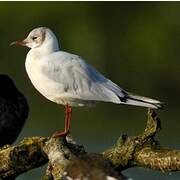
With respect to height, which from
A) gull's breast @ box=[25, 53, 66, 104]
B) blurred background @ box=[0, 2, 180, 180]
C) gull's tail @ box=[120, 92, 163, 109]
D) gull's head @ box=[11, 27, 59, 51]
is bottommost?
blurred background @ box=[0, 2, 180, 180]

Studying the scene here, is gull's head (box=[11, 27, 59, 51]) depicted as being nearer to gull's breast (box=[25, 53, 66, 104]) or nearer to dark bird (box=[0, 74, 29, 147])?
gull's breast (box=[25, 53, 66, 104])

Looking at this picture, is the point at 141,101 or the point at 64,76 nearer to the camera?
the point at 141,101

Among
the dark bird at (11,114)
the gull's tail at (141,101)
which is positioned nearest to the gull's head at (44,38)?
the gull's tail at (141,101)

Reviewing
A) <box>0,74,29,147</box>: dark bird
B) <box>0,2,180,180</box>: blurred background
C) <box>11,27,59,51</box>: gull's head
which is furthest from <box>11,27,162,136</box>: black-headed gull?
<box>0,2,180,180</box>: blurred background

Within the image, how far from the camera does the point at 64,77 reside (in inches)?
343

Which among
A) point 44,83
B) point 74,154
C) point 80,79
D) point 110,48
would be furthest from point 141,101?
point 110,48

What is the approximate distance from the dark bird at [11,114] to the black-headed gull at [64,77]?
838 millimetres

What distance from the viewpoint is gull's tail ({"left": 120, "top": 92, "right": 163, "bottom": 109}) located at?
818 centimetres

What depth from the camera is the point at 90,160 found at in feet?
22.4

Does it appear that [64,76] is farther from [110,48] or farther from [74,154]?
[110,48]

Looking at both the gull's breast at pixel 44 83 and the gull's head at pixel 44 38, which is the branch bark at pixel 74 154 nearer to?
the gull's breast at pixel 44 83

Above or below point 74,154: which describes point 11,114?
below

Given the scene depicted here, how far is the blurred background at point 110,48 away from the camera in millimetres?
16000

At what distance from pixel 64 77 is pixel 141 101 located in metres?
0.75
